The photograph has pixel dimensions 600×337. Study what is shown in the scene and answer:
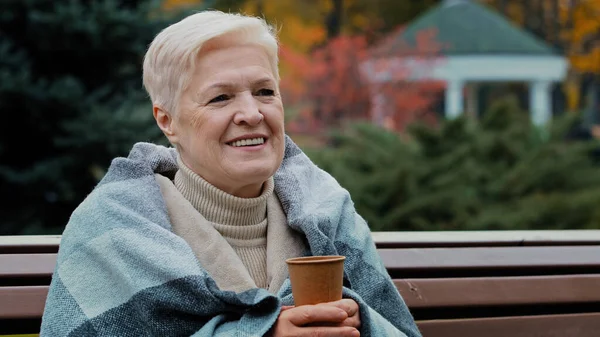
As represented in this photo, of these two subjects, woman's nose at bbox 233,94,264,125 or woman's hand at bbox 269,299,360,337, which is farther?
woman's nose at bbox 233,94,264,125

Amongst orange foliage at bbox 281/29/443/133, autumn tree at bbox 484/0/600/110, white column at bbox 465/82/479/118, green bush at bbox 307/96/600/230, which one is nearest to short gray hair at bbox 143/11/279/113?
green bush at bbox 307/96/600/230

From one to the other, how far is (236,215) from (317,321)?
502 millimetres

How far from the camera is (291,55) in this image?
22.5m

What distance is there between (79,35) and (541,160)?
4.47 meters

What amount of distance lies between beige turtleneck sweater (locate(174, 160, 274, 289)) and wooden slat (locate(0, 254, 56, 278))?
519 mm

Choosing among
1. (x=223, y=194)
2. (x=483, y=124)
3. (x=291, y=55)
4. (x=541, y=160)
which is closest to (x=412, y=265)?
(x=223, y=194)

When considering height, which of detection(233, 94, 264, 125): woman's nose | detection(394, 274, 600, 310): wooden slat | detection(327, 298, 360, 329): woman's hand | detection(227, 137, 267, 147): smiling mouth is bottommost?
detection(394, 274, 600, 310): wooden slat

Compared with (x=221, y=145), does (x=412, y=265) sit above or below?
below

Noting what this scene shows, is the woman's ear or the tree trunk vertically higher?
the woman's ear

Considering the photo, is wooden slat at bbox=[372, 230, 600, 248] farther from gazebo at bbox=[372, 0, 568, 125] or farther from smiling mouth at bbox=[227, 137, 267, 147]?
gazebo at bbox=[372, 0, 568, 125]

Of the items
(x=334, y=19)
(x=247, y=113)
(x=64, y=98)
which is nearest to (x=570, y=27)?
(x=334, y=19)

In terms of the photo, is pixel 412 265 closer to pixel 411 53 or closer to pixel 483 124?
pixel 483 124

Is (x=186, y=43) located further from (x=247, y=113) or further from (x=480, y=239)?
(x=480, y=239)

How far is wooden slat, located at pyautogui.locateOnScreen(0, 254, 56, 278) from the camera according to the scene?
118 inches
